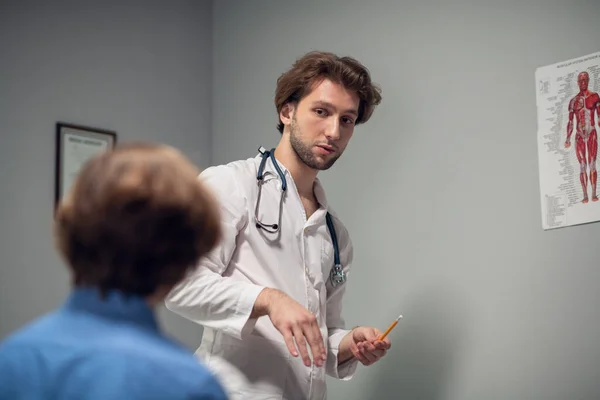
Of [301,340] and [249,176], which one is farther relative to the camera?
[249,176]

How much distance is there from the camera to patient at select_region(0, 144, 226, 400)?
0.72 meters

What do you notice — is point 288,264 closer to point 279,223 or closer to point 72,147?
point 279,223

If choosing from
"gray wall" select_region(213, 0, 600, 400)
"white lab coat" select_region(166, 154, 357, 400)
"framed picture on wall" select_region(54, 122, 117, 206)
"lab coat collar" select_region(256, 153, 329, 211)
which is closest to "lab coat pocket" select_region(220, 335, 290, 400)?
"white lab coat" select_region(166, 154, 357, 400)

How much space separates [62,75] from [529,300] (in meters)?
1.87

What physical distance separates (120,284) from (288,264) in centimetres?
Answer: 117

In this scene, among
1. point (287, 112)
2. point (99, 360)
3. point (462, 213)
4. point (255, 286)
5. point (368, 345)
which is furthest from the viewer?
point (462, 213)

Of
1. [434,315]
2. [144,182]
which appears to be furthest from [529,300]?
[144,182]

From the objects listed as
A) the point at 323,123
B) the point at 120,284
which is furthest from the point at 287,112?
the point at 120,284

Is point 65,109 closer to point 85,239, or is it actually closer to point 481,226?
point 481,226

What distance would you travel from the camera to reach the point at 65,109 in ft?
9.30

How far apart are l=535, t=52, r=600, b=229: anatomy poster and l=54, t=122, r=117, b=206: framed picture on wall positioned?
1.60 meters

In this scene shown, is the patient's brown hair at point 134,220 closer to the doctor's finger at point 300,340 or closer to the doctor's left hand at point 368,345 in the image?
the doctor's finger at point 300,340

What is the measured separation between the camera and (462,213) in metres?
2.35

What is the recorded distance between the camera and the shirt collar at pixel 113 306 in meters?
0.76
